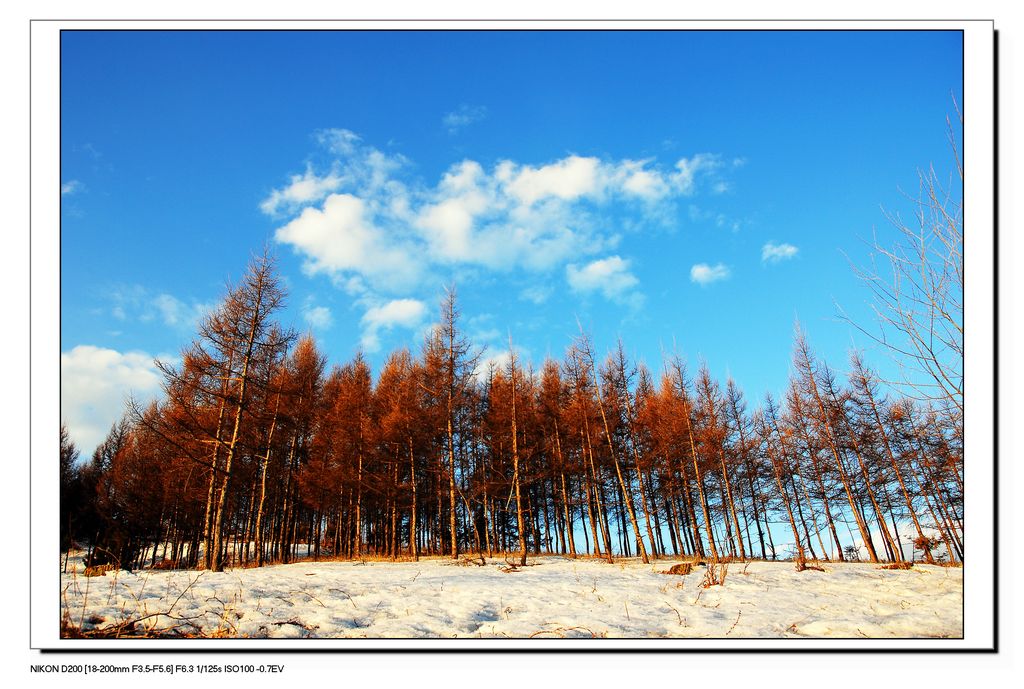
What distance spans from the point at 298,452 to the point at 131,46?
1847 cm

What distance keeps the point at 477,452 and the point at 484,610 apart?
47.2 feet

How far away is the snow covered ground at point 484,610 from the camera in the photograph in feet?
15.3

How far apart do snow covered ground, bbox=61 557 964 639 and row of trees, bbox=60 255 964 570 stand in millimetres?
7891

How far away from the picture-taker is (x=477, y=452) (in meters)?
20.0

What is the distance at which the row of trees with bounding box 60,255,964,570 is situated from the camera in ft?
49.8

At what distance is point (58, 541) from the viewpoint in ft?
14.2

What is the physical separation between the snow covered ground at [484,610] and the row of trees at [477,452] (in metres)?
7.89
